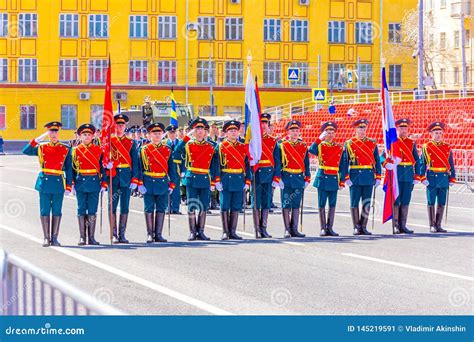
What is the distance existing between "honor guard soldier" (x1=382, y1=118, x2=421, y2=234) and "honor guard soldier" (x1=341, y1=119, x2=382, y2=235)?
36 cm

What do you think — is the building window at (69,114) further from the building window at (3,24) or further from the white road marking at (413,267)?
the white road marking at (413,267)

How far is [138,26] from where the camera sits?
237ft

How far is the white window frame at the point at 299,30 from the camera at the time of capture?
7338 centimetres

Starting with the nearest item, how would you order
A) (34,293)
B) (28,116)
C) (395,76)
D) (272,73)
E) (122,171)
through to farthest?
(34,293)
(122,171)
(28,116)
(272,73)
(395,76)

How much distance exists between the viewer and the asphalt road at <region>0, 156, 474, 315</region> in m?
11.0

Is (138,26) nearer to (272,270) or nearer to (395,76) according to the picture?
(395,76)

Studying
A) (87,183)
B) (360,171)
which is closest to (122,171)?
(87,183)

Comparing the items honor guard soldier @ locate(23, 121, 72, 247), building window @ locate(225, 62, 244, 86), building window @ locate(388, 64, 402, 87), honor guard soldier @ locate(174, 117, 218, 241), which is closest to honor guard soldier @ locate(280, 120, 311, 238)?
honor guard soldier @ locate(174, 117, 218, 241)

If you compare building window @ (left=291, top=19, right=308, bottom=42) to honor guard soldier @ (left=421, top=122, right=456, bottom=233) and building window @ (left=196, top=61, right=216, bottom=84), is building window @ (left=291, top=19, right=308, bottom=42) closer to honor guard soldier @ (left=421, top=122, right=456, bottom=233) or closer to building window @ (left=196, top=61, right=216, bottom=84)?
building window @ (left=196, top=61, right=216, bottom=84)

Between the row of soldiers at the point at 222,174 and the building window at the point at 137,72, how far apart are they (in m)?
54.1

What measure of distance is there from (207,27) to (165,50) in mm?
3107

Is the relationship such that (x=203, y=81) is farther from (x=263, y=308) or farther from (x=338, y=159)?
(x=263, y=308)
